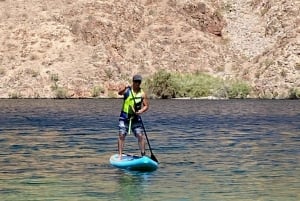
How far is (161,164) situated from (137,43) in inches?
3380

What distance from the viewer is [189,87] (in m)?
98.2

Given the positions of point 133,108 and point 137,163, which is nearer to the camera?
point 137,163

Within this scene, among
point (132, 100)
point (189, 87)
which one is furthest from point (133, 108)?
point (189, 87)

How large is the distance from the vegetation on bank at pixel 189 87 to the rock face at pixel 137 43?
3.47 meters

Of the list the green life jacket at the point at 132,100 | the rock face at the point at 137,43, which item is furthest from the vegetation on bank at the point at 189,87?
the green life jacket at the point at 132,100

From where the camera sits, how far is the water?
62.7 feet

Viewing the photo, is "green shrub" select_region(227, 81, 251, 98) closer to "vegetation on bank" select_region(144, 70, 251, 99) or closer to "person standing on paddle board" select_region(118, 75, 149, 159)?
"vegetation on bank" select_region(144, 70, 251, 99)

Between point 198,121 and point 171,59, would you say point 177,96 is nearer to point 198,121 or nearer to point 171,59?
point 171,59

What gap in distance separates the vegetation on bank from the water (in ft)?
171

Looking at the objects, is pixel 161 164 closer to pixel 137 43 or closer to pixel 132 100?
pixel 132 100

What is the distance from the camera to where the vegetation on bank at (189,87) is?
9688 centimetres

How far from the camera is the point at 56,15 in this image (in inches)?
4286

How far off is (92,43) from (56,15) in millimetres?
6903

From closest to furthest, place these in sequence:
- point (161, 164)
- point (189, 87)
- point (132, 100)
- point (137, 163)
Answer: point (137, 163)
point (132, 100)
point (161, 164)
point (189, 87)
